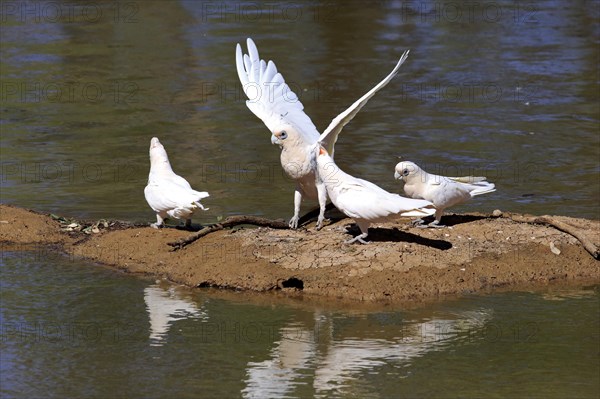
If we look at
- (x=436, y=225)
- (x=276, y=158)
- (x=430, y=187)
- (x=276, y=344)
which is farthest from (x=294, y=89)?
(x=276, y=344)

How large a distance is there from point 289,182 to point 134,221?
245cm

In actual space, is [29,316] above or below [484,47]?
below

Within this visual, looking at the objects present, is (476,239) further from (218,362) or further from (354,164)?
(354,164)

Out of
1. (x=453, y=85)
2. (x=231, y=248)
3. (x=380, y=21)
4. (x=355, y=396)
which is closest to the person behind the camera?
(x=355, y=396)

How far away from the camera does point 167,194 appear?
10.1 metres

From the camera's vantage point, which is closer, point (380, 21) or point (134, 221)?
point (134, 221)

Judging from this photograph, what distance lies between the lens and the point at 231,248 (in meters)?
9.77

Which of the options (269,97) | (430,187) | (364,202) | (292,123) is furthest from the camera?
(269,97)

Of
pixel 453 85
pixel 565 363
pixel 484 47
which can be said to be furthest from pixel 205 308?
pixel 484 47

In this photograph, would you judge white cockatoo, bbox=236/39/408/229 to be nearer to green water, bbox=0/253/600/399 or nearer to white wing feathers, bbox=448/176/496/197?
white wing feathers, bbox=448/176/496/197

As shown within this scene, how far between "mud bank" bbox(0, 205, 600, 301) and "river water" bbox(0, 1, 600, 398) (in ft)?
0.82

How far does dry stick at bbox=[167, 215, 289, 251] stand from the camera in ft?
32.8

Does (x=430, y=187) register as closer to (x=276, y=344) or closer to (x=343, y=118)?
(x=343, y=118)

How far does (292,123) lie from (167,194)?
144 centimetres
